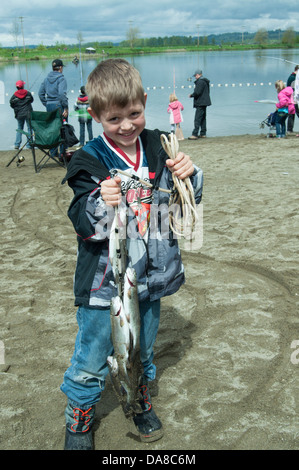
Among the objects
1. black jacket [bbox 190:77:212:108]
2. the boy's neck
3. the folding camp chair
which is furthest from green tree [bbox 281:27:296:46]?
the boy's neck

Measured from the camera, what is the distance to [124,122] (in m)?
1.94

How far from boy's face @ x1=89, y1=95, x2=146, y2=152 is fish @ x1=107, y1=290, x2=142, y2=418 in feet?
2.36

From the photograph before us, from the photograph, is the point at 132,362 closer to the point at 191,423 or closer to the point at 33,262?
the point at 191,423

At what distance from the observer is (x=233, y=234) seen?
499 cm

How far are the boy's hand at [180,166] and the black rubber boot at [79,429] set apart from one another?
4.14 ft

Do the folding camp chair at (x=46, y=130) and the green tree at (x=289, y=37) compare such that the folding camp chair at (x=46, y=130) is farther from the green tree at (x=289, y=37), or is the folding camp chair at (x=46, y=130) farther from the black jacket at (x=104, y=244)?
the green tree at (x=289, y=37)

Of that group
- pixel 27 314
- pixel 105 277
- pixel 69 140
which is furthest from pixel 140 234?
pixel 69 140

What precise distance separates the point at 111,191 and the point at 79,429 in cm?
127

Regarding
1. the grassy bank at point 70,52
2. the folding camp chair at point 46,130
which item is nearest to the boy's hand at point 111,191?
the folding camp chair at point 46,130

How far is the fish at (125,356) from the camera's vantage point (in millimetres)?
1907

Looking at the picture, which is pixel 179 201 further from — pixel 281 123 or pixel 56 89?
pixel 281 123

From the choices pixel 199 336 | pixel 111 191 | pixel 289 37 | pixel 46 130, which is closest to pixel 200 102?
pixel 46 130

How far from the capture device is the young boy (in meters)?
1.90

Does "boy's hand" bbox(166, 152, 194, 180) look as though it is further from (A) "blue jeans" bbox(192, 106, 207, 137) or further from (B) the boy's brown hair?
(A) "blue jeans" bbox(192, 106, 207, 137)
